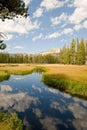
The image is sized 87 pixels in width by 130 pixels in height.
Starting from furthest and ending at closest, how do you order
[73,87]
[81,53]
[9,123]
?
[81,53] < [73,87] < [9,123]

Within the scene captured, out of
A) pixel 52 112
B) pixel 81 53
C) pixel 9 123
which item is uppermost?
pixel 81 53

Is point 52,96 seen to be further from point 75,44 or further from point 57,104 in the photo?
point 75,44

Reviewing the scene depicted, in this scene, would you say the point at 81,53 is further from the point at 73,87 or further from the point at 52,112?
the point at 52,112

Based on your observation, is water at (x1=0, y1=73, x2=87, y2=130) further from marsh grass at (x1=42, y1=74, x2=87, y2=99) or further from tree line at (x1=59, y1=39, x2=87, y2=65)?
tree line at (x1=59, y1=39, x2=87, y2=65)

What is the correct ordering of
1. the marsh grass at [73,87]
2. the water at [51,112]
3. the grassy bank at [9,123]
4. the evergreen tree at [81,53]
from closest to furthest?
the grassy bank at [9,123] → the water at [51,112] → the marsh grass at [73,87] → the evergreen tree at [81,53]

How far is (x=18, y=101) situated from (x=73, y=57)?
118 meters

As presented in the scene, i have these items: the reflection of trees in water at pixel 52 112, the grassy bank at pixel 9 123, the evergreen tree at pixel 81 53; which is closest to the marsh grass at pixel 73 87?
the reflection of trees in water at pixel 52 112

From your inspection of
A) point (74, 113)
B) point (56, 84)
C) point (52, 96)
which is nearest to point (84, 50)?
point (56, 84)

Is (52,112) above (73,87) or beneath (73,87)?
beneath

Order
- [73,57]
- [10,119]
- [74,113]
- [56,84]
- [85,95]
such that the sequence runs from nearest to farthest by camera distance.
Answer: [10,119] < [74,113] < [85,95] < [56,84] < [73,57]

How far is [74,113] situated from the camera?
82.3 ft

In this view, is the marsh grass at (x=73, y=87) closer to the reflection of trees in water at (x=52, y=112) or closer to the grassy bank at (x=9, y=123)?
the reflection of trees in water at (x=52, y=112)

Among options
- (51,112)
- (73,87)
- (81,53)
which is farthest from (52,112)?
(81,53)

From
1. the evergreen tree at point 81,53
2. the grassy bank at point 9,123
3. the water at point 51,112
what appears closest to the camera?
the grassy bank at point 9,123
